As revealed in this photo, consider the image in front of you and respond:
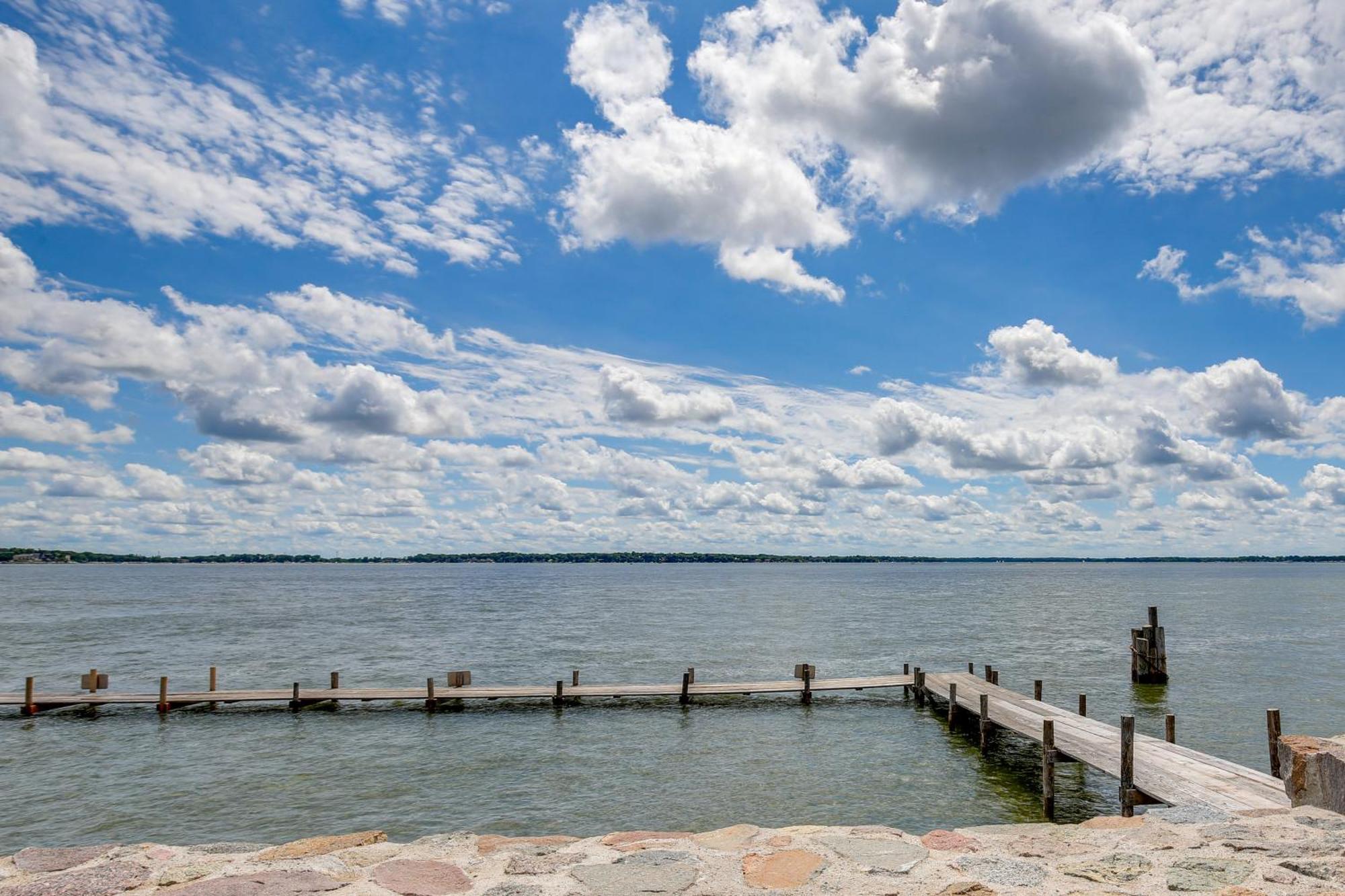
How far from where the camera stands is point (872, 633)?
196 ft

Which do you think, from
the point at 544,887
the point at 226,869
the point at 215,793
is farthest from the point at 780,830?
the point at 215,793

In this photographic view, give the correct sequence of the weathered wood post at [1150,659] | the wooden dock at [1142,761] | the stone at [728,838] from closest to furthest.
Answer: the stone at [728,838]
the wooden dock at [1142,761]
the weathered wood post at [1150,659]

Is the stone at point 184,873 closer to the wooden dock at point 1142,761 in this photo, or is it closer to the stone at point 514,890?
the stone at point 514,890

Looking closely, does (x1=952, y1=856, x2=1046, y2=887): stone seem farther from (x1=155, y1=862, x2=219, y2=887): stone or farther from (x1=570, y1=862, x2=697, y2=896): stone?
(x1=155, y1=862, x2=219, y2=887): stone

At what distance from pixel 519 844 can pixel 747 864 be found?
2519 millimetres

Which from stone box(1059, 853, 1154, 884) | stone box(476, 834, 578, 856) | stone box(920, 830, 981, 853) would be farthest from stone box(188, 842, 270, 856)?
stone box(1059, 853, 1154, 884)

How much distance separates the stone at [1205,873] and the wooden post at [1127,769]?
29.7ft

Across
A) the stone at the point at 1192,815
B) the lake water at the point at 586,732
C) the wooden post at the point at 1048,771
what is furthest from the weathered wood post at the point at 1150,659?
the stone at the point at 1192,815

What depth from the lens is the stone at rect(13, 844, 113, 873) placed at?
7781 millimetres

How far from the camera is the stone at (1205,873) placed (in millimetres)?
7027

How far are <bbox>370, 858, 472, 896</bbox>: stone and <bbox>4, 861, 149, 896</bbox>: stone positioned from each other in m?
2.20

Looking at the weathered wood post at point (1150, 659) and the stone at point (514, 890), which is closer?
the stone at point (514, 890)

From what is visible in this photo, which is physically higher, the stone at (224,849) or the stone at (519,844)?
the stone at (519,844)

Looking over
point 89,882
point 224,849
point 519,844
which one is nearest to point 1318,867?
point 519,844
